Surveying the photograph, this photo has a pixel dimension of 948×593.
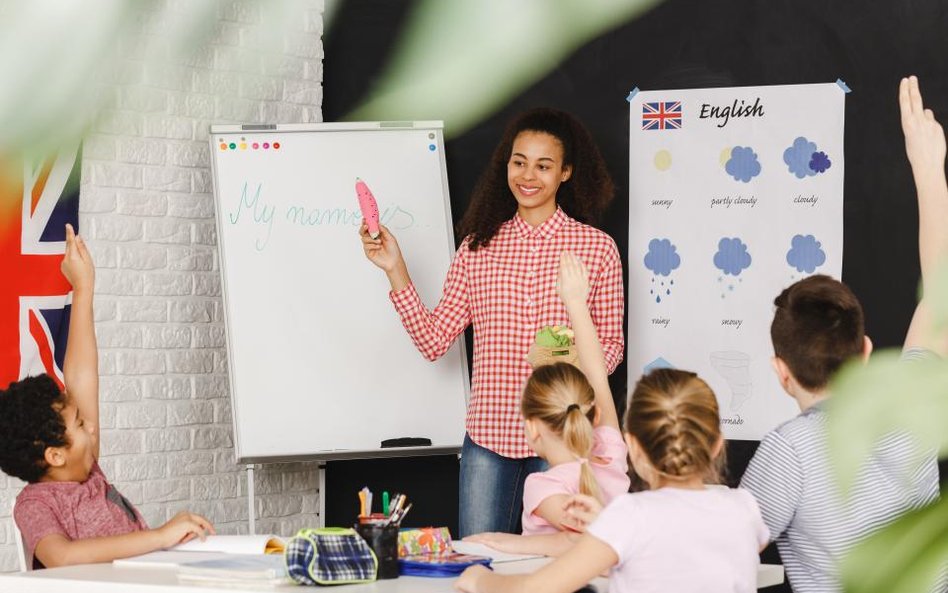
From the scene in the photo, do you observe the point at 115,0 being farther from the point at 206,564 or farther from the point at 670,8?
the point at 206,564

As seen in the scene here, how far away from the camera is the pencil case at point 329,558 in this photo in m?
1.67

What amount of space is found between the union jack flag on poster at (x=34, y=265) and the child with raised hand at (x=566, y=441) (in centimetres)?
175

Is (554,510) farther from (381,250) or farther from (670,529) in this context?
(381,250)

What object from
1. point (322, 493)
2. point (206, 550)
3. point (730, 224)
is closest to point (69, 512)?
point (206, 550)

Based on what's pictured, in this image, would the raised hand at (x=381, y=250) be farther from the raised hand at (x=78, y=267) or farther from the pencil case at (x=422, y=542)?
the pencil case at (x=422, y=542)

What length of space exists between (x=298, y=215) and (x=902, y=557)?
375cm

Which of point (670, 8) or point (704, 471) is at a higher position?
point (670, 8)

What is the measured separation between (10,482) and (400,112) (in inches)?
74.2

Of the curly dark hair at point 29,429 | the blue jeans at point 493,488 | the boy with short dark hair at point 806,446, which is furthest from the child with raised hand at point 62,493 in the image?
the blue jeans at point 493,488

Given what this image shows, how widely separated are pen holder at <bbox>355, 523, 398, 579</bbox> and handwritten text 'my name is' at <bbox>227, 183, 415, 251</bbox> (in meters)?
2.21

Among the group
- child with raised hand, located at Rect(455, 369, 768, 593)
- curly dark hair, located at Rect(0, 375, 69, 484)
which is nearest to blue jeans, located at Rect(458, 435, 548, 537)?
curly dark hair, located at Rect(0, 375, 69, 484)

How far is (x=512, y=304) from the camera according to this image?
333 centimetres

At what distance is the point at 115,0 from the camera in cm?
366

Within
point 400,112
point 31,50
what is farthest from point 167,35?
point 400,112
